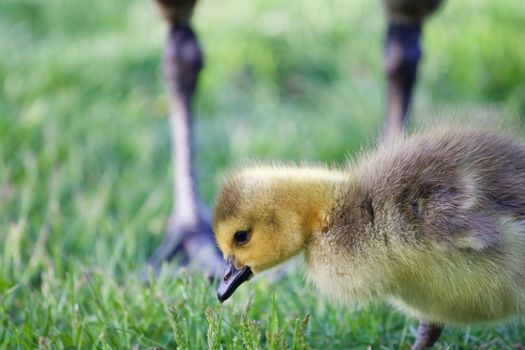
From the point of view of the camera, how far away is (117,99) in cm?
410

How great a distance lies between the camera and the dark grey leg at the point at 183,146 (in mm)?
2764

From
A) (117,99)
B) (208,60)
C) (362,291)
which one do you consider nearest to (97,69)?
(117,99)

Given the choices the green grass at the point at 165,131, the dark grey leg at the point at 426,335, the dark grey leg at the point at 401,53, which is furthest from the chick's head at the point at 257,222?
the dark grey leg at the point at 401,53

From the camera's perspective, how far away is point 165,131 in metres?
3.79

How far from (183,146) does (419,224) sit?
1.29 metres

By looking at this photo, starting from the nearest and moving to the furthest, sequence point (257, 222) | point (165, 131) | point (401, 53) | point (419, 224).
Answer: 1. point (419, 224)
2. point (257, 222)
3. point (401, 53)
4. point (165, 131)

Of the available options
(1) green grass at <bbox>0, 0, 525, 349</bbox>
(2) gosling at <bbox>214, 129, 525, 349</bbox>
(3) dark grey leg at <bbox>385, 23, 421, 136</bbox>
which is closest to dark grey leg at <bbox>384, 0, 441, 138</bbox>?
(3) dark grey leg at <bbox>385, 23, 421, 136</bbox>

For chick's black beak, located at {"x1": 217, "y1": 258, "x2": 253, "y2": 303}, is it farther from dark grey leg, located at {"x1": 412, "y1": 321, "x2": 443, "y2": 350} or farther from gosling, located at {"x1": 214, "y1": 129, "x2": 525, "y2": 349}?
dark grey leg, located at {"x1": 412, "y1": 321, "x2": 443, "y2": 350}

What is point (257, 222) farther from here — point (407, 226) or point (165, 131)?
point (165, 131)

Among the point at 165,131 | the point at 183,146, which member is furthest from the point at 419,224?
the point at 165,131

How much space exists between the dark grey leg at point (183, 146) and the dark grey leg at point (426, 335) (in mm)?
920

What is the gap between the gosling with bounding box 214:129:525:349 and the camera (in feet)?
5.59

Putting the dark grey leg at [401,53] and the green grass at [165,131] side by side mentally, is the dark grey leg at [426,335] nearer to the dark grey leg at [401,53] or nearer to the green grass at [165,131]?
the green grass at [165,131]

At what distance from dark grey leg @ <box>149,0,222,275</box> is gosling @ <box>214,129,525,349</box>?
2.84 ft
